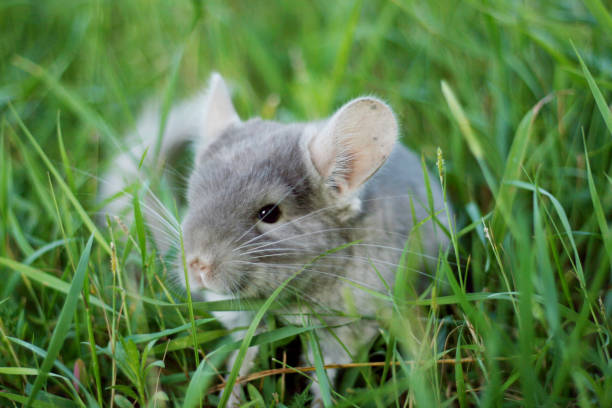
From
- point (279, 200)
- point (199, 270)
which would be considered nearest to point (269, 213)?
point (279, 200)

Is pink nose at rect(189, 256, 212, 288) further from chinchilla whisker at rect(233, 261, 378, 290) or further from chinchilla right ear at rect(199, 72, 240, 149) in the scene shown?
chinchilla right ear at rect(199, 72, 240, 149)

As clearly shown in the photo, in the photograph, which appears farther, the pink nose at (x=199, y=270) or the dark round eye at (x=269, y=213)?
the dark round eye at (x=269, y=213)

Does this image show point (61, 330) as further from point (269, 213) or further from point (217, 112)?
point (217, 112)

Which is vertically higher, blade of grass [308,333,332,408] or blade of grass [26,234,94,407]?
blade of grass [26,234,94,407]

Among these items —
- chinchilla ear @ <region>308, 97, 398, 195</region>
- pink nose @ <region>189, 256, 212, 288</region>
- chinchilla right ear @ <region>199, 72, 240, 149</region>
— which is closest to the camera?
pink nose @ <region>189, 256, 212, 288</region>

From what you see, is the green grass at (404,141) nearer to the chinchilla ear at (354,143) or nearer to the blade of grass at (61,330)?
the blade of grass at (61,330)

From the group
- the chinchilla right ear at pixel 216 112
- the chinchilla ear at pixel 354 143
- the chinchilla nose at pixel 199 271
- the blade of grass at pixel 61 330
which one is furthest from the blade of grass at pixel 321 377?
the chinchilla right ear at pixel 216 112

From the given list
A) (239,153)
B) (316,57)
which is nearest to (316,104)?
(316,57)

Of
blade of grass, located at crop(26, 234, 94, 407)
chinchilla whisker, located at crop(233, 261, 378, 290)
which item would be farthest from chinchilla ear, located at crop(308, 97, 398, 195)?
blade of grass, located at crop(26, 234, 94, 407)

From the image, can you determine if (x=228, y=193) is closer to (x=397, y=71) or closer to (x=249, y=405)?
(x=249, y=405)
